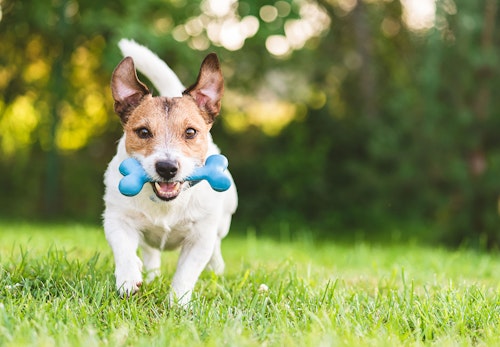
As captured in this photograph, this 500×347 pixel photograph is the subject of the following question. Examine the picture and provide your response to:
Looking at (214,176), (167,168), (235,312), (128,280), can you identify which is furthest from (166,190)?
(235,312)

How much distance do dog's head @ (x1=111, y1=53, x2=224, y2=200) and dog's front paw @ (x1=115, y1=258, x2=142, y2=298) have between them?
449mm

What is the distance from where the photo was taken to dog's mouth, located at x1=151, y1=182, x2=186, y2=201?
365 centimetres

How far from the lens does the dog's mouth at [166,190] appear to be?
12.0ft

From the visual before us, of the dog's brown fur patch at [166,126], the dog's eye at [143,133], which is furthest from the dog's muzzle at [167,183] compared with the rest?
the dog's eye at [143,133]

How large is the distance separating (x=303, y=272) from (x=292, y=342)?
2216mm

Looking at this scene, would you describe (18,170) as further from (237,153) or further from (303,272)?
(303,272)

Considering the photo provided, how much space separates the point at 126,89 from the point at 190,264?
1.22 m

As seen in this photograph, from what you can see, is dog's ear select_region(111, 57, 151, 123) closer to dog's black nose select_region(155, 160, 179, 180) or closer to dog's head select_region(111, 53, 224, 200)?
dog's head select_region(111, 53, 224, 200)

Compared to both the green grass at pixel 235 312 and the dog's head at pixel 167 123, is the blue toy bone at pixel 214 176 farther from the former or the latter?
the green grass at pixel 235 312

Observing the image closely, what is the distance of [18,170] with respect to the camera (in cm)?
1395

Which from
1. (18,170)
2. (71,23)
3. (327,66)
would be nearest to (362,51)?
(327,66)

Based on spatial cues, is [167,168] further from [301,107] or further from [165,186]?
[301,107]

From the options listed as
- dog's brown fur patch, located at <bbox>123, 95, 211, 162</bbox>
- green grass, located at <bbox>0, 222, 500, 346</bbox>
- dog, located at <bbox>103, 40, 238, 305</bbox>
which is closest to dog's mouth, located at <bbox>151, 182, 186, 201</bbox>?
dog, located at <bbox>103, 40, 238, 305</bbox>

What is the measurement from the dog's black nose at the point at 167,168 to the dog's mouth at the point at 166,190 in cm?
9
